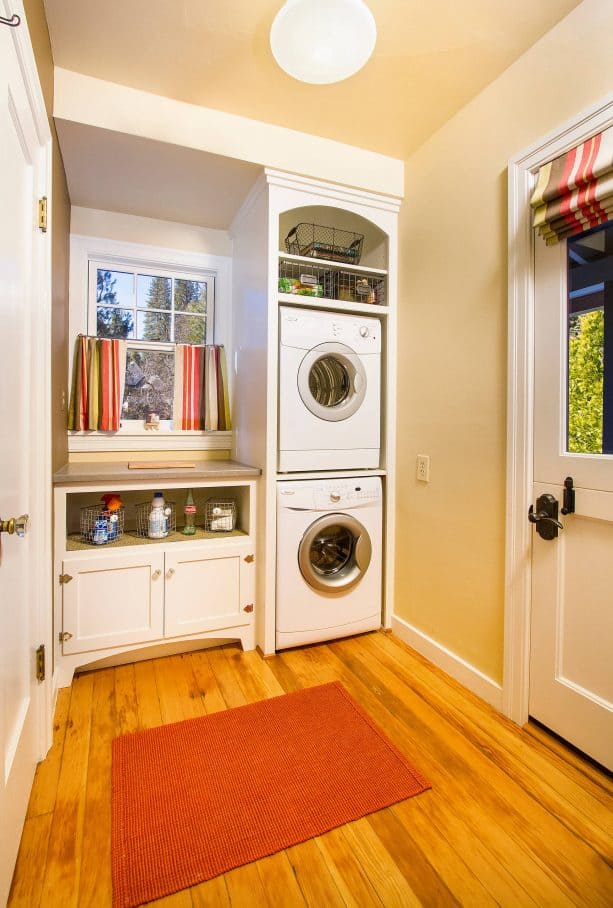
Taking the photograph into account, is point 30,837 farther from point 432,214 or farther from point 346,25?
point 432,214

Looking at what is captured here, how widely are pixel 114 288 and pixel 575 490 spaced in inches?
107

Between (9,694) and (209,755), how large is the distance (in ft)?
2.51

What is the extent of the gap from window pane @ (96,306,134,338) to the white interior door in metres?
1.24

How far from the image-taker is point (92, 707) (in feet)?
6.13

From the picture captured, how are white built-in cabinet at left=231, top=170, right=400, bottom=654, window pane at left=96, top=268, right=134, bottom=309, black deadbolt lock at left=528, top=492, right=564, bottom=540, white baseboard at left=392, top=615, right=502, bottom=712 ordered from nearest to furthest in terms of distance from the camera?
1. black deadbolt lock at left=528, top=492, right=564, bottom=540
2. white baseboard at left=392, top=615, right=502, bottom=712
3. white built-in cabinet at left=231, top=170, right=400, bottom=654
4. window pane at left=96, top=268, right=134, bottom=309

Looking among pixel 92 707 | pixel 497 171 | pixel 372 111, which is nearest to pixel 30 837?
pixel 92 707

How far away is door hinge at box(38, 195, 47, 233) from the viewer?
1.50m

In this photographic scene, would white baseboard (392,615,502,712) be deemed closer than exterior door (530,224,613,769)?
No

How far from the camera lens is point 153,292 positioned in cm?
286

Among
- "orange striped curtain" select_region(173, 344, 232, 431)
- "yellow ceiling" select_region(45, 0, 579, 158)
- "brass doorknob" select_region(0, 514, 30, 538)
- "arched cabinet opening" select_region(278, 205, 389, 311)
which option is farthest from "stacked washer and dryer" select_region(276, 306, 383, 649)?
"brass doorknob" select_region(0, 514, 30, 538)

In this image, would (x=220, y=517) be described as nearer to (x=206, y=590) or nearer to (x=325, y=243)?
(x=206, y=590)

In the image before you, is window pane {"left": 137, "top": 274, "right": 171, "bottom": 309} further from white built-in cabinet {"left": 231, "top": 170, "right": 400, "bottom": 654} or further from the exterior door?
the exterior door

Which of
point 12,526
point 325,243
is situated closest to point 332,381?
point 325,243

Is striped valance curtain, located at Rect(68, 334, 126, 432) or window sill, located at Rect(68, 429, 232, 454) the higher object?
striped valance curtain, located at Rect(68, 334, 126, 432)
